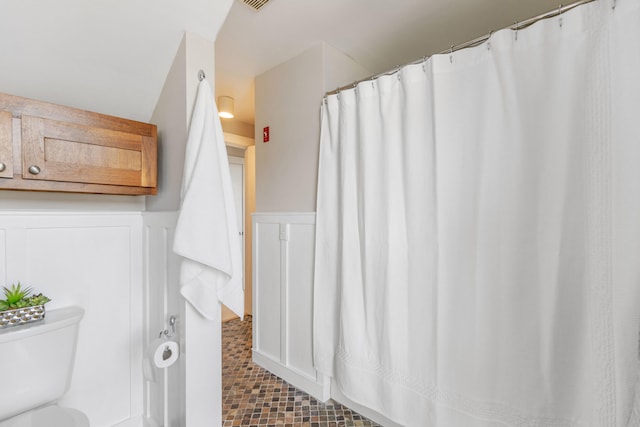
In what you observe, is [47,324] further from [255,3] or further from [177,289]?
[255,3]

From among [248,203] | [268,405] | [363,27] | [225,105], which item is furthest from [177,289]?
[248,203]

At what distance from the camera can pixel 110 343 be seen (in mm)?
1476

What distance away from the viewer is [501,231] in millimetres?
1141

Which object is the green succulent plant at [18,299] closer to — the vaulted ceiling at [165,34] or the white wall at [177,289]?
the white wall at [177,289]

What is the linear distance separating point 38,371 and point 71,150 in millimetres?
888

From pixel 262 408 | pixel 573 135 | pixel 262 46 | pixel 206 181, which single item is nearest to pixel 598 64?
pixel 573 135

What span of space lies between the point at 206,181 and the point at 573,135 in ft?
4.43

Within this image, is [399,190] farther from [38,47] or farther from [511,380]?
[38,47]

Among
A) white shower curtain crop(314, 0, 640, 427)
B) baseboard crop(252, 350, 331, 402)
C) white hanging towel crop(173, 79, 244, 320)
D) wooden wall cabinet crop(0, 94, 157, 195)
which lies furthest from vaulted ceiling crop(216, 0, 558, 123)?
baseboard crop(252, 350, 331, 402)

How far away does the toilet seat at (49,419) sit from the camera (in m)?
1.06

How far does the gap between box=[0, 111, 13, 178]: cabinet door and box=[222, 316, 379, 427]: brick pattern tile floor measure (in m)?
1.57

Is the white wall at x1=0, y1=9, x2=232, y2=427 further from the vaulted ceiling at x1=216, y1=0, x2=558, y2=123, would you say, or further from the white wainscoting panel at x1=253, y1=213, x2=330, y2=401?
the white wainscoting panel at x1=253, y1=213, x2=330, y2=401

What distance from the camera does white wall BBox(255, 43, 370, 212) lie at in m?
1.87

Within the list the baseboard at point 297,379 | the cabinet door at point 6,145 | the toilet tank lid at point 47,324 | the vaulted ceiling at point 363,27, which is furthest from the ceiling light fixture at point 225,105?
the baseboard at point 297,379
